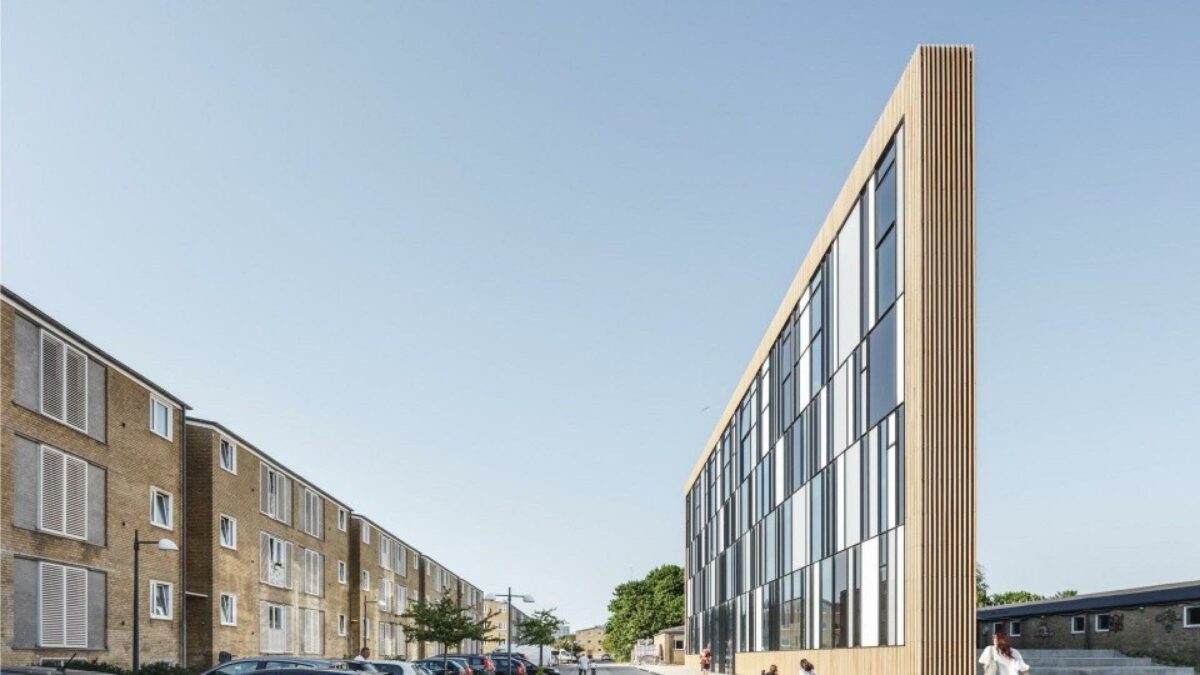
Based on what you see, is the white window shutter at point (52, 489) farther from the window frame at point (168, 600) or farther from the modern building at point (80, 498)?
the window frame at point (168, 600)

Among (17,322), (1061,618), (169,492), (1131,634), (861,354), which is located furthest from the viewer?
(169,492)

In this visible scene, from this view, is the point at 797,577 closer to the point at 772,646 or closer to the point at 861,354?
the point at 772,646

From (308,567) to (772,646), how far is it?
78.9ft

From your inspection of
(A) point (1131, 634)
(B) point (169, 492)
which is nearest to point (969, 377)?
(A) point (1131, 634)

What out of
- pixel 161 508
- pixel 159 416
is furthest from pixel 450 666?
pixel 159 416

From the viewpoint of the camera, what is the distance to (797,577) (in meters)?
35.2

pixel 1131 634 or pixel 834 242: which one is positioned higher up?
pixel 834 242

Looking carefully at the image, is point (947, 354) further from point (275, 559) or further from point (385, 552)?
point (385, 552)

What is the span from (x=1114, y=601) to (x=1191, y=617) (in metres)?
2.61

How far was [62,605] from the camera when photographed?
101 ft

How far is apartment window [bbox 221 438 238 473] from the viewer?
43625mm

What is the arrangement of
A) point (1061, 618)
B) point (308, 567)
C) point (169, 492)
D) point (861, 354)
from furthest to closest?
point (308, 567) < point (169, 492) < point (1061, 618) < point (861, 354)

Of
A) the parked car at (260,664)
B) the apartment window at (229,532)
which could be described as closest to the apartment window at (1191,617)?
the parked car at (260,664)

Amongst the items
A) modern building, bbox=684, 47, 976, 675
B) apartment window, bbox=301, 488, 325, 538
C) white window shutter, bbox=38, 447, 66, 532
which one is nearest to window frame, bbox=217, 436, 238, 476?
apartment window, bbox=301, 488, 325, 538
